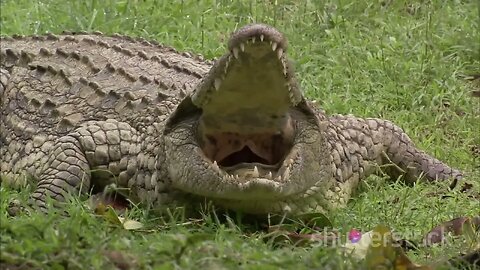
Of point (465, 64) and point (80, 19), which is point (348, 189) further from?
point (80, 19)

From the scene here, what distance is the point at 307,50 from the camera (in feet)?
28.4

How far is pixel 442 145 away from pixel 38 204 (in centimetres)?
287

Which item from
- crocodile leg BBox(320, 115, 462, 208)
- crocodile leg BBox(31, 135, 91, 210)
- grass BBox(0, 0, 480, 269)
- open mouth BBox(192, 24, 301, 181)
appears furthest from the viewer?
crocodile leg BBox(320, 115, 462, 208)

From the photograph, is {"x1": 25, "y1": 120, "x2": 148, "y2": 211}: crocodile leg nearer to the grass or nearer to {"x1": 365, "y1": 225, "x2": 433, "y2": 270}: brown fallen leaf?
the grass

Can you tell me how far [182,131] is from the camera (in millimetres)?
5723

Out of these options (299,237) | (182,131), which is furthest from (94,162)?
(299,237)

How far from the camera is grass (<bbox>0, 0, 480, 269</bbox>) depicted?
561 cm

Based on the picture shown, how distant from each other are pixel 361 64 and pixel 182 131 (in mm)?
3005

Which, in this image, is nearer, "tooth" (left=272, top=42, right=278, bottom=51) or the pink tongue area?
"tooth" (left=272, top=42, right=278, bottom=51)

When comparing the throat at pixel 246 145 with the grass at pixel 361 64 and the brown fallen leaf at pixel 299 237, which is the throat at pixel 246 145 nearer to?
the grass at pixel 361 64

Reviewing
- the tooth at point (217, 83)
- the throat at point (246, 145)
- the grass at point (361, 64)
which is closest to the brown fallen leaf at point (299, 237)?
the grass at point (361, 64)

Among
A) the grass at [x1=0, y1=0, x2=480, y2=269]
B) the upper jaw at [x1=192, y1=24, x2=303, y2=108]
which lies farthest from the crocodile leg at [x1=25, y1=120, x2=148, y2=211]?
the upper jaw at [x1=192, y1=24, x2=303, y2=108]

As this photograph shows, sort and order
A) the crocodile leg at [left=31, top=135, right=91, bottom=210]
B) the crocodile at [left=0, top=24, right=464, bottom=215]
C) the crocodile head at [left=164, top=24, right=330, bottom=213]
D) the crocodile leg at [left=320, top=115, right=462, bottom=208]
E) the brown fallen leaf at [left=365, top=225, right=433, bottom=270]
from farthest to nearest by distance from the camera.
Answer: the crocodile leg at [left=320, top=115, right=462, bottom=208], the crocodile leg at [left=31, top=135, right=91, bottom=210], the crocodile at [left=0, top=24, right=464, bottom=215], the crocodile head at [left=164, top=24, right=330, bottom=213], the brown fallen leaf at [left=365, top=225, right=433, bottom=270]

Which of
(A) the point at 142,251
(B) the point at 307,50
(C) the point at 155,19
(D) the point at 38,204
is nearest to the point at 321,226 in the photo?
Result: (D) the point at 38,204
